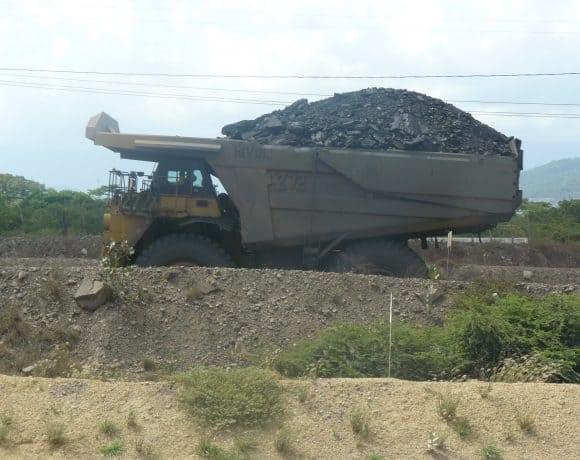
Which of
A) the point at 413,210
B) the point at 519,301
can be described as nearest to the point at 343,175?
the point at 413,210

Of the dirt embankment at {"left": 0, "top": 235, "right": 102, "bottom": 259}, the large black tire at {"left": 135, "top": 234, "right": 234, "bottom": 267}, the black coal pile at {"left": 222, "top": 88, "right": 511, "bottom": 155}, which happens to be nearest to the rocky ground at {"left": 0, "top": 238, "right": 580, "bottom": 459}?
the large black tire at {"left": 135, "top": 234, "right": 234, "bottom": 267}

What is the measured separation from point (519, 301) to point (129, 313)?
557 cm

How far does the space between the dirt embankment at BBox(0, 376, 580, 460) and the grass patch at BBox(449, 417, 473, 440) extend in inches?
1.4

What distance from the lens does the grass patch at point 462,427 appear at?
724cm

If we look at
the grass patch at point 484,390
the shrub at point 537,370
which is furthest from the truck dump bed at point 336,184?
the grass patch at point 484,390

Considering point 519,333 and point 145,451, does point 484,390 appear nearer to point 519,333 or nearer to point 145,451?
point 519,333

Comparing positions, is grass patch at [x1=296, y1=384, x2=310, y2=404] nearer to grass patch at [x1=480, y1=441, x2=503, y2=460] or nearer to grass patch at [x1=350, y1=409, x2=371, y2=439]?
grass patch at [x1=350, y1=409, x2=371, y2=439]

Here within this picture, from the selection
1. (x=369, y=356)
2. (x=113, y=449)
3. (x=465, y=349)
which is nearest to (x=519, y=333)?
(x=465, y=349)

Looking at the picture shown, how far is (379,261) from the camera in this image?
1659 centimetres

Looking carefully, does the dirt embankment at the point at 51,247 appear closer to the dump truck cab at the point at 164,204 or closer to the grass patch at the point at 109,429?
the dump truck cab at the point at 164,204

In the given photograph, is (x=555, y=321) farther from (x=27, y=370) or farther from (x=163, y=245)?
(x=163, y=245)

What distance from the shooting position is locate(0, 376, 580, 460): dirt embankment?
702 centimetres

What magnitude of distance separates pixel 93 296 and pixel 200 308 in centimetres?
158

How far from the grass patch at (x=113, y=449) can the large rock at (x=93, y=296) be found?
664 cm
